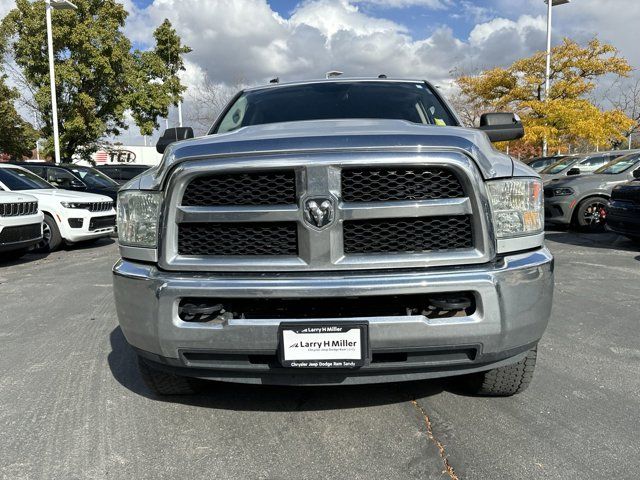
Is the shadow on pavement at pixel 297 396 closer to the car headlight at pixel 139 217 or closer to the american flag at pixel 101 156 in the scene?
the car headlight at pixel 139 217

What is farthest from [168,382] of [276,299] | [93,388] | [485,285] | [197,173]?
[485,285]

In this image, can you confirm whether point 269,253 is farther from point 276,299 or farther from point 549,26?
point 549,26

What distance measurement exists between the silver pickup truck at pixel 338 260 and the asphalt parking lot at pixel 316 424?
0.35 metres

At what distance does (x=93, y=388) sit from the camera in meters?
3.14

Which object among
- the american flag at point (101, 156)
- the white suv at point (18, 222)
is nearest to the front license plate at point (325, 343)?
the white suv at point (18, 222)

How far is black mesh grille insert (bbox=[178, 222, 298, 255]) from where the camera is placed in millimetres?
2373

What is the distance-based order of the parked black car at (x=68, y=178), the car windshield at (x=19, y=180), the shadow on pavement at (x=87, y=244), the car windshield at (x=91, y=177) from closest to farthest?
the car windshield at (x=19, y=180) → the shadow on pavement at (x=87, y=244) → the parked black car at (x=68, y=178) → the car windshield at (x=91, y=177)

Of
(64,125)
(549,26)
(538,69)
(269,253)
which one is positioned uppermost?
(549,26)

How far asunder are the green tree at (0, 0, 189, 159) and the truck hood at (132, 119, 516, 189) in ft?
71.9

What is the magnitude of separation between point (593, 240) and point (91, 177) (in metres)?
11.0

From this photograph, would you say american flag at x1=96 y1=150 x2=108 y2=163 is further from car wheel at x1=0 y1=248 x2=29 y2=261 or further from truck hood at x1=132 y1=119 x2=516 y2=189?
truck hood at x1=132 y1=119 x2=516 y2=189

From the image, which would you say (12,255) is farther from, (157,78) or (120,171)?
(157,78)

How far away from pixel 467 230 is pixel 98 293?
4715mm

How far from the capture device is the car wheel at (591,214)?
1012 centimetres
